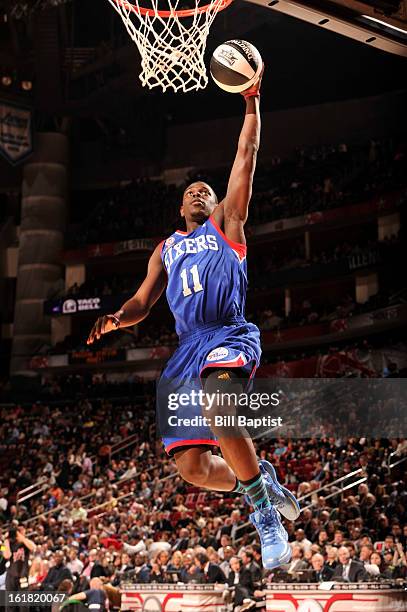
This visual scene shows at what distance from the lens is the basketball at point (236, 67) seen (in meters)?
5.70

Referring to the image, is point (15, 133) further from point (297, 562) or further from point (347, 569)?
point (347, 569)

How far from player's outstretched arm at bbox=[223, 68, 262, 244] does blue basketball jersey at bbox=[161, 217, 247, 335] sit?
0.10 meters

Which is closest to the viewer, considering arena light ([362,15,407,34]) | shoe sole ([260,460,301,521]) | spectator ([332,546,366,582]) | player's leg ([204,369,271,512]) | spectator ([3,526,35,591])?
player's leg ([204,369,271,512])

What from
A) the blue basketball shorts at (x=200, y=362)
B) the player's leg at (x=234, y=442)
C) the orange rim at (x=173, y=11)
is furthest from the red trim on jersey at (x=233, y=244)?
the orange rim at (x=173, y=11)

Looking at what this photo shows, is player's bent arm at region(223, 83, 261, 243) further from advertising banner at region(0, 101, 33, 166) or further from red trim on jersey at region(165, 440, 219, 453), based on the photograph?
advertising banner at region(0, 101, 33, 166)

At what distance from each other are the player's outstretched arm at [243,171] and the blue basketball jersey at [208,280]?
0.10m

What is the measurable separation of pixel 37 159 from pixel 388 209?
12.4 meters

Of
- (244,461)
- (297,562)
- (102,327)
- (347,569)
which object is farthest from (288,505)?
(297,562)

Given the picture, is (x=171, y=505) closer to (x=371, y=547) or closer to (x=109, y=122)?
(x=371, y=547)

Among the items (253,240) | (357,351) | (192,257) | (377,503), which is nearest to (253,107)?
(192,257)

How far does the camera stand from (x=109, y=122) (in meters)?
30.7

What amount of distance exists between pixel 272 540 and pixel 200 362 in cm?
119

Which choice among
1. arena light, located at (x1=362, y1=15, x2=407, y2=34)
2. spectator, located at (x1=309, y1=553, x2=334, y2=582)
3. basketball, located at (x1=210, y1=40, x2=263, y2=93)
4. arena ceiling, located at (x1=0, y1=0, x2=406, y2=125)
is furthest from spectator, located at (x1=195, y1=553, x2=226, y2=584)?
arena ceiling, located at (x1=0, y1=0, x2=406, y2=125)

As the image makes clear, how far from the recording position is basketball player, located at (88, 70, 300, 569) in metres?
5.59
